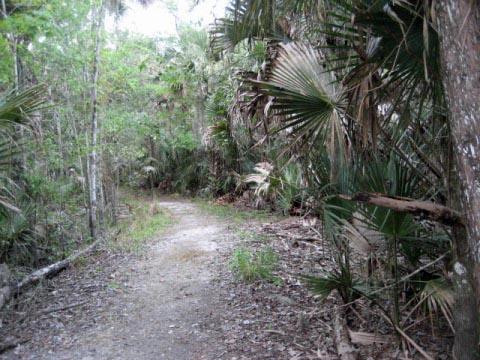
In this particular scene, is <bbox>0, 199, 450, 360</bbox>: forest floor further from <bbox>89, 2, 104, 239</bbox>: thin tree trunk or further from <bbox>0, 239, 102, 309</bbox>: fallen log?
<bbox>89, 2, 104, 239</bbox>: thin tree trunk

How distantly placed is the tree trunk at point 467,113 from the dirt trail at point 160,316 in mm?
2471

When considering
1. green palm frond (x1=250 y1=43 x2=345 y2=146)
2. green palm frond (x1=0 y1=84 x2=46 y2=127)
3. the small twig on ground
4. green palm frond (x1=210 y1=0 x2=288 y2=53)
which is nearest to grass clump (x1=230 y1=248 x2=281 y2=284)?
the small twig on ground

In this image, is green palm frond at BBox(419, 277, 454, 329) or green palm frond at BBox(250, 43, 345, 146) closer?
green palm frond at BBox(419, 277, 454, 329)

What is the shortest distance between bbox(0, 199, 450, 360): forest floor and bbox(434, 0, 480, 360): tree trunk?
1.06 m

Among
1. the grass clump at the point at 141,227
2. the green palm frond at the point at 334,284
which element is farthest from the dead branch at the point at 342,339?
the grass clump at the point at 141,227

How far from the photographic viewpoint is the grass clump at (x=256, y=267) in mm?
5855

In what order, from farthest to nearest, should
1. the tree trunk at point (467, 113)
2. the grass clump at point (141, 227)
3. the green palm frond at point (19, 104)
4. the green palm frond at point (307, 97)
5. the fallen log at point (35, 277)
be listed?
the grass clump at point (141, 227) → the fallen log at point (35, 277) → the green palm frond at point (19, 104) → the green palm frond at point (307, 97) → the tree trunk at point (467, 113)

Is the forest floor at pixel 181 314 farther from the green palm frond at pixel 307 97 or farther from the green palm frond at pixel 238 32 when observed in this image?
the green palm frond at pixel 238 32

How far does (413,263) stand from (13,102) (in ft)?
15.7

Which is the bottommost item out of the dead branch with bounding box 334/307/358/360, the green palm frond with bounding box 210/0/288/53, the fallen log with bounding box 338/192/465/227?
the dead branch with bounding box 334/307/358/360

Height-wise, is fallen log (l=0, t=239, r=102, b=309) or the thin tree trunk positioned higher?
the thin tree trunk

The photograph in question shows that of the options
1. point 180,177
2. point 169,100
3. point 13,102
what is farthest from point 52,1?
point 180,177

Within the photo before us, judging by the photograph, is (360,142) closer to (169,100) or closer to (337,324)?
(337,324)

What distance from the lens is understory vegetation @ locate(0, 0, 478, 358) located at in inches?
128
